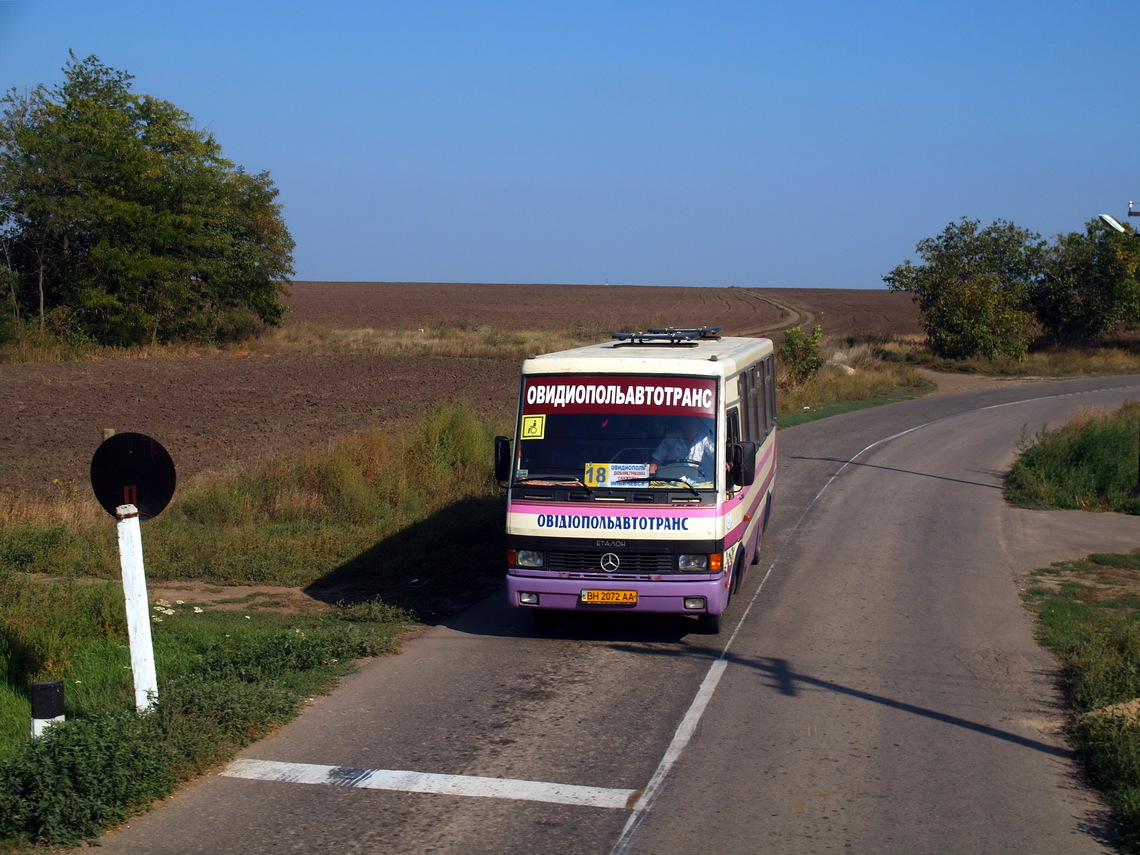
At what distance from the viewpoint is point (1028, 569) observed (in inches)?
540

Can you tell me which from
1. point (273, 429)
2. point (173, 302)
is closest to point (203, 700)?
point (273, 429)

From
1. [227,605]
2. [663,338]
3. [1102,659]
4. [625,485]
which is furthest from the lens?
[663,338]

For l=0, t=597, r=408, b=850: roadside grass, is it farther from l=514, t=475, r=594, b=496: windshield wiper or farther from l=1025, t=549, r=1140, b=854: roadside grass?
l=1025, t=549, r=1140, b=854: roadside grass

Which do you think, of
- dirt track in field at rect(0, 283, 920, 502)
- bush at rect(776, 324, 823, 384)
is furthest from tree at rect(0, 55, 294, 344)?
bush at rect(776, 324, 823, 384)

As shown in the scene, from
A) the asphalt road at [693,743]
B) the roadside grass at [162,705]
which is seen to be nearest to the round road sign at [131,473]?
the roadside grass at [162,705]

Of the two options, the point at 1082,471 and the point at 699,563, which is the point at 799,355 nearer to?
the point at 1082,471

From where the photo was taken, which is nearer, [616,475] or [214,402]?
[616,475]

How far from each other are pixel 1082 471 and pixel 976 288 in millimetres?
29201

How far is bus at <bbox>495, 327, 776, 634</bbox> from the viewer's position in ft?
31.1

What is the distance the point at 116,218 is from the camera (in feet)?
144

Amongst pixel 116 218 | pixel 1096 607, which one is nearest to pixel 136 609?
pixel 1096 607

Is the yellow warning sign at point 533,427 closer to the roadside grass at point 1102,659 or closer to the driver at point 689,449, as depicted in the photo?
the driver at point 689,449

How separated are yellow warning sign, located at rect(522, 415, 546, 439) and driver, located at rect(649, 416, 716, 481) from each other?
109 cm

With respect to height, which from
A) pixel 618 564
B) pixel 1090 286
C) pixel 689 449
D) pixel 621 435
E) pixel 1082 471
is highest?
pixel 1090 286
